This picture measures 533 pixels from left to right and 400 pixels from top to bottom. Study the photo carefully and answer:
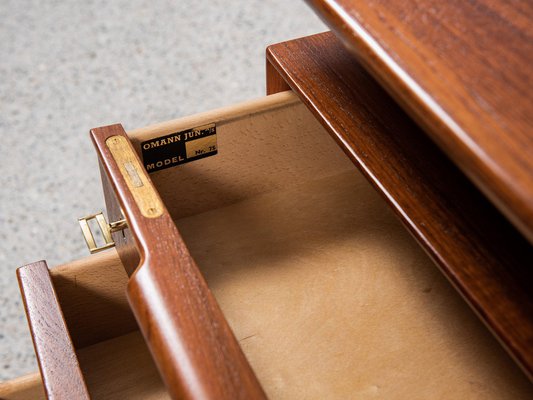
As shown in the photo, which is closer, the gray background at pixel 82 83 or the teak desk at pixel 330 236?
the teak desk at pixel 330 236

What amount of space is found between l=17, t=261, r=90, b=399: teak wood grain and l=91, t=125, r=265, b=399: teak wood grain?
0.10m

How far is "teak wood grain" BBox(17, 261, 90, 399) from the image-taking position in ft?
1.65

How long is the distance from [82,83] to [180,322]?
37.9 inches

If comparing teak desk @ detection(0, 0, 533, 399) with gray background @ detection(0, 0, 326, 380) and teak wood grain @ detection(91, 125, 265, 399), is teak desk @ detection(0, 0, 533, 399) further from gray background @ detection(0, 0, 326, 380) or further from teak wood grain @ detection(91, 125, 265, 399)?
gray background @ detection(0, 0, 326, 380)

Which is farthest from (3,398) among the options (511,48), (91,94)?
(91,94)

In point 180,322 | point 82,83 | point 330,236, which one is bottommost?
point 180,322

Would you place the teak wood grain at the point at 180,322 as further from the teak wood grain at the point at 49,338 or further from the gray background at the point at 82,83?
the gray background at the point at 82,83

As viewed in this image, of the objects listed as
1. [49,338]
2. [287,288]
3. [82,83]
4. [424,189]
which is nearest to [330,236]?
[287,288]

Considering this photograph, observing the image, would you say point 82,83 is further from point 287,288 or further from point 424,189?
point 424,189

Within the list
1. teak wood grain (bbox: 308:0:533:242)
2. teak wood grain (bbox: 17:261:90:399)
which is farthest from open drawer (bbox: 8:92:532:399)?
teak wood grain (bbox: 308:0:533:242)

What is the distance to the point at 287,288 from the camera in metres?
0.67

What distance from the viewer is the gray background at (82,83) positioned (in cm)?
106

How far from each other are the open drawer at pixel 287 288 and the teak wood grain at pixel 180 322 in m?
0.08

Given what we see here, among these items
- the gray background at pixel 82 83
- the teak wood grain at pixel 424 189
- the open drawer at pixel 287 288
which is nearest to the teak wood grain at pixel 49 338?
the open drawer at pixel 287 288
